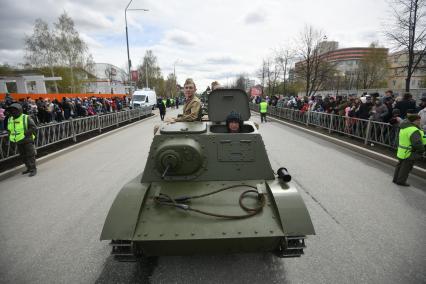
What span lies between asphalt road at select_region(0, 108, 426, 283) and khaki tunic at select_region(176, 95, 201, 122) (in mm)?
2233

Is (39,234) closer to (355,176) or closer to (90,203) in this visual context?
(90,203)

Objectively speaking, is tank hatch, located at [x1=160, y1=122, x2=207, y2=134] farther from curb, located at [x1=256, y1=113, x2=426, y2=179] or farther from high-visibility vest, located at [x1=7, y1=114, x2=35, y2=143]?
curb, located at [x1=256, y1=113, x2=426, y2=179]

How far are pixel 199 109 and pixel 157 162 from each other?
186 centimetres

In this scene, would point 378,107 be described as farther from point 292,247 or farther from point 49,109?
point 49,109

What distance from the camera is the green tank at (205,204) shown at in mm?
2473

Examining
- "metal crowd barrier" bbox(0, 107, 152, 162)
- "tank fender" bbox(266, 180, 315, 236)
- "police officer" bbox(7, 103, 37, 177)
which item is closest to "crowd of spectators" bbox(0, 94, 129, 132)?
"metal crowd barrier" bbox(0, 107, 152, 162)

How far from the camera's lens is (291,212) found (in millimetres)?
2611

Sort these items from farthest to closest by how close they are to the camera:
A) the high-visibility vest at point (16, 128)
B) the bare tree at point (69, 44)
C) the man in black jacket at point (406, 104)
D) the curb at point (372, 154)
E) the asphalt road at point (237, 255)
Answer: the bare tree at point (69, 44), the man in black jacket at point (406, 104), the high-visibility vest at point (16, 128), the curb at point (372, 154), the asphalt road at point (237, 255)

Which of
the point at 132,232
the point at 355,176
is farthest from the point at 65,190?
the point at 355,176

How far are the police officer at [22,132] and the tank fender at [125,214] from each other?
5.36 meters

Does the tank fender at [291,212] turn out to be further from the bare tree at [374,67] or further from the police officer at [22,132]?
the bare tree at [374,67]

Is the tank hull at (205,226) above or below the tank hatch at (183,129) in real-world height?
below

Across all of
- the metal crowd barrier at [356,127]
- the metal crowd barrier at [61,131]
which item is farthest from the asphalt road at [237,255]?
the metal crowd barrier at [356,127]

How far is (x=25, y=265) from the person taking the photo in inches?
125
